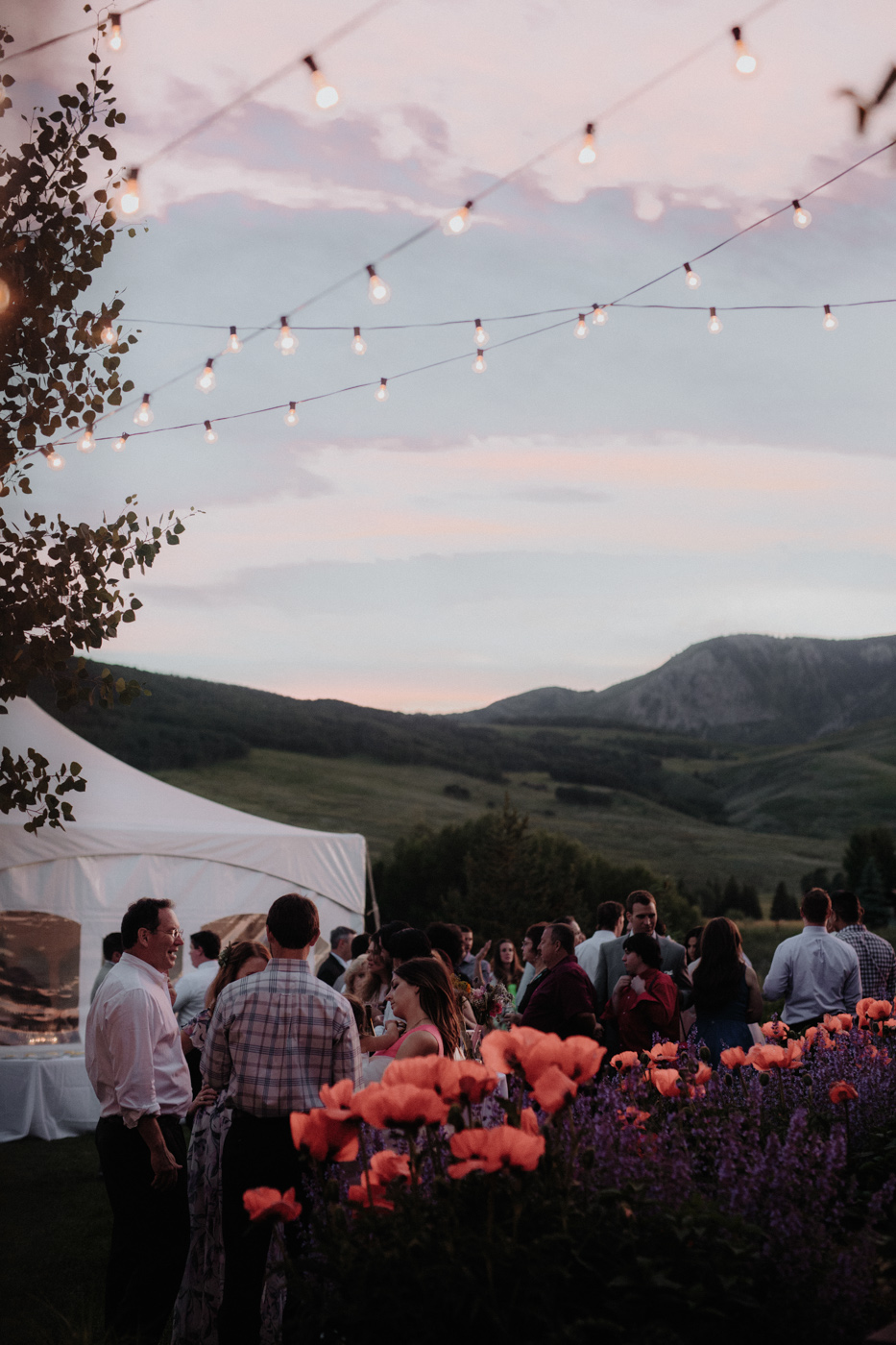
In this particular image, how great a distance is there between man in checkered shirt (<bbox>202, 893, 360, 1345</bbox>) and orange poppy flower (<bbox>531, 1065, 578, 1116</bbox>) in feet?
5.90

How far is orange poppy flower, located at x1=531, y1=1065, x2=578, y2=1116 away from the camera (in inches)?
59.9

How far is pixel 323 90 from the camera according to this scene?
11.6 ft

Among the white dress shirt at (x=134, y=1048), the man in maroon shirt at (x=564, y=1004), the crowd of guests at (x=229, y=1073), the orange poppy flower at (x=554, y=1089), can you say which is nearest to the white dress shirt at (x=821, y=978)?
the crowd of guests at (x=229, y=1073)

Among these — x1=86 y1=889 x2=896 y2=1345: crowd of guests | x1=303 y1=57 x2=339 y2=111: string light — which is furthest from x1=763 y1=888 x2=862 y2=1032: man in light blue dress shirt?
x1=303 y1=57 x2=339 y2=111: string light

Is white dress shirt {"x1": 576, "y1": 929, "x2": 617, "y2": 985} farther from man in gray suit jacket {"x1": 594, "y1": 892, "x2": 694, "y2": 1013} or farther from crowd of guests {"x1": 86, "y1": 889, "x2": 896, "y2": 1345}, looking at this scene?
crowd of guests {"x1": 86, "y1": 889, "x2": 896, "y2": 1345}

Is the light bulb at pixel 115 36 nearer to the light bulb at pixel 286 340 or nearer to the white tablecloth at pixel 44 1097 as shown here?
the light bulb at pixel 286 340

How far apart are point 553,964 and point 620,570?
341ft

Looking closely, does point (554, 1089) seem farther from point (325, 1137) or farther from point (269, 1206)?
point (269, 1206)

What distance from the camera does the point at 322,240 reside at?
10789 millimetres

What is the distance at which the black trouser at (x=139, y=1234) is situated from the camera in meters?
3.55

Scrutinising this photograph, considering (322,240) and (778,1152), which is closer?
(778,1152)

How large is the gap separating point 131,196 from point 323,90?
80cm

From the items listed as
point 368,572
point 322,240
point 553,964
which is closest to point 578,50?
point 553,964

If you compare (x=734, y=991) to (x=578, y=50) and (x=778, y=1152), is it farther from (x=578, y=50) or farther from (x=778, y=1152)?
(x=578, y=50)
